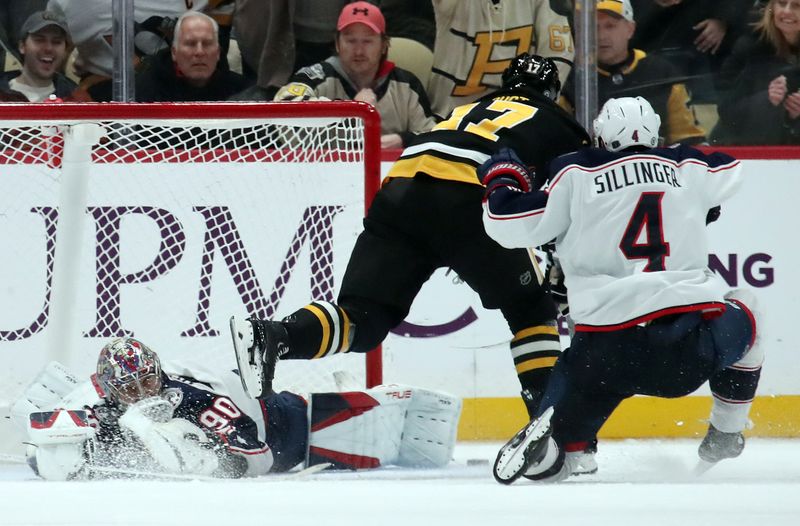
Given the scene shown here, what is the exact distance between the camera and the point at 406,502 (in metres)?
2.89

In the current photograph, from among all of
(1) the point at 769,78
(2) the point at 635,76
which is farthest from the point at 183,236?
(1) the point at 769,78

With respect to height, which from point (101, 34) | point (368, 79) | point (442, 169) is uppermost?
point (101, 34)

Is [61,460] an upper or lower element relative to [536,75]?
lower

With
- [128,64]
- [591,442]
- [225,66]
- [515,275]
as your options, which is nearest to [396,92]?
[225,66]

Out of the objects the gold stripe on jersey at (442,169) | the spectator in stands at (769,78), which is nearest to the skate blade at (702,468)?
the gold stripe on jersey at (442,169)

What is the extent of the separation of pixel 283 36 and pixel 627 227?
6.46 feet

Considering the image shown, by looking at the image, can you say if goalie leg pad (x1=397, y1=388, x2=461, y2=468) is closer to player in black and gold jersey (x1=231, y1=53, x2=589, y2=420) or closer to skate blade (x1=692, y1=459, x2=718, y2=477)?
player in black and gold jersey (x1=231, y1=53, x2=589, y2=420)

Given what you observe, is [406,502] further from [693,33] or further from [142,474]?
[693,33]

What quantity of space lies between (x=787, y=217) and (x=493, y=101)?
61.4 inches

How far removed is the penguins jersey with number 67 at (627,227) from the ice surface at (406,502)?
1.51 ft

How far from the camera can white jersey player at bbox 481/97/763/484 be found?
3.46 meters

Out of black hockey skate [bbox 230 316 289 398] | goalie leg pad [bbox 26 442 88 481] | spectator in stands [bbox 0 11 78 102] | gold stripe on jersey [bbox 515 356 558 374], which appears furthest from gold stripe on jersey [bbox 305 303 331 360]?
spectator in stands [bbox 0 11 78 102]

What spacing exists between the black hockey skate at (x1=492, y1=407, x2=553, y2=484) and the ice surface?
7cm

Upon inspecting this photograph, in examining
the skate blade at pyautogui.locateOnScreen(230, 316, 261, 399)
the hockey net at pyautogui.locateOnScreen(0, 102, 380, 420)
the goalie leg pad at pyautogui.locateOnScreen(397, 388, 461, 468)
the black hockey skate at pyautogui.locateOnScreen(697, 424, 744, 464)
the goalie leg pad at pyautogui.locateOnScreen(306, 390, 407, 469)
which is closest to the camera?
the skate blade at pyautogui.locateOnScreen(230, 316, 261, 399)
